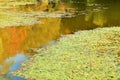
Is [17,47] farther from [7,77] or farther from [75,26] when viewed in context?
[75,26]

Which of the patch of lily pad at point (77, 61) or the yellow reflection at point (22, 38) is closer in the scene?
the patch of lily pad at point (77, 61)

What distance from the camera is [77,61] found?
20.2 metres

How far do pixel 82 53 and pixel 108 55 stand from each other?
1.98 m

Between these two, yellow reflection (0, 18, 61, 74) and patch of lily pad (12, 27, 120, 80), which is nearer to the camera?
patch of lily pad (12, 27, 120, 80)

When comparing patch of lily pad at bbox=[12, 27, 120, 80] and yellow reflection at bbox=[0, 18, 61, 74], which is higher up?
patch of lily pad at bbox=[12, 27, 120, 80]

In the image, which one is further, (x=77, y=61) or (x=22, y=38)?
(x=22, y=38)

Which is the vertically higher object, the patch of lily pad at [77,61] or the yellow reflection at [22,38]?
the patch of lily pad at [77,61]

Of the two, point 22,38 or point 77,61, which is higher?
point 77,61

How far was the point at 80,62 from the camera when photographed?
20.0 m

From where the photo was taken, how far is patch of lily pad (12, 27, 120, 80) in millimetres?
17516

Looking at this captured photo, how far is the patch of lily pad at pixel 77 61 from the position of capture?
1752 cm

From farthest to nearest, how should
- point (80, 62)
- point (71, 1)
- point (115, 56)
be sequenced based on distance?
1. point (71, 1)
2. point (115, 56)
3. point (80, 62)

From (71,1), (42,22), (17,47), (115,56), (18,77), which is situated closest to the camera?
(18,77)

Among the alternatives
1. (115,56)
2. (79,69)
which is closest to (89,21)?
(115,56)
